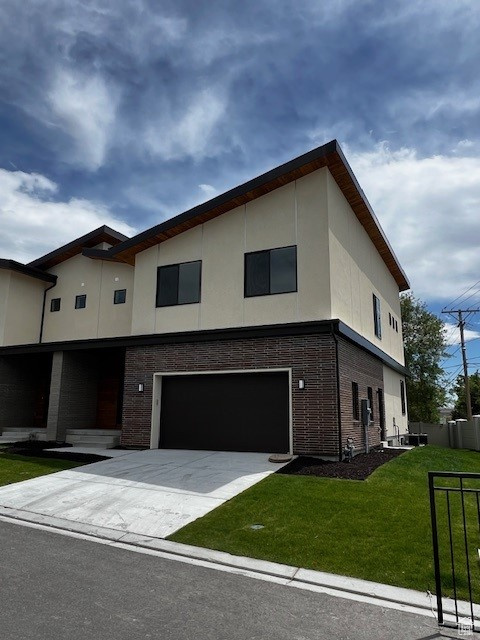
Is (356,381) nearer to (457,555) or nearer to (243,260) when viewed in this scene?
(243,260)

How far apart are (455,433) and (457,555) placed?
23.1 m

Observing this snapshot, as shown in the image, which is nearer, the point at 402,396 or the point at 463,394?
the point at 402,396

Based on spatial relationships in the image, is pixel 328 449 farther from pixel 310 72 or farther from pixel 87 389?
pixel 87 389

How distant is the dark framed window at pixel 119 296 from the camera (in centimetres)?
1773

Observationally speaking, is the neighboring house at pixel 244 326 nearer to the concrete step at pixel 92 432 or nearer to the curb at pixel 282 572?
the concrete step at pixel 92 432

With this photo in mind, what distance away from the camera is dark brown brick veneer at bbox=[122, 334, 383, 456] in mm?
11711

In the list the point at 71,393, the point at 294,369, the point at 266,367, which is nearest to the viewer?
the point at 294,369

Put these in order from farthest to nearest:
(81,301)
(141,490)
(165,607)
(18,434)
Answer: (81,301) < (18,434) < (141,490) < (165,607)

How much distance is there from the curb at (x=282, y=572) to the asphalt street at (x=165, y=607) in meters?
0.19

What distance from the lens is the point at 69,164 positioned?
1363 centimetres

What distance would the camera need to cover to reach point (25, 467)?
11422 millimetres

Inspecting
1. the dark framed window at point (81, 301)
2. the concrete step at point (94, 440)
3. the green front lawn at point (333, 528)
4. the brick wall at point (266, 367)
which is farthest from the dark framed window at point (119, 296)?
the green front lawn at point (333, 528)

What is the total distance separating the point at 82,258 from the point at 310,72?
12.3 meters

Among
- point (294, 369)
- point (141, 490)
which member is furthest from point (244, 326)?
point (141, 490)
